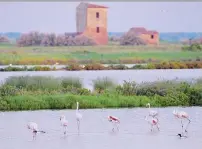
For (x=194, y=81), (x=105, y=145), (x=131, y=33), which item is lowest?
(x=105, y=145)

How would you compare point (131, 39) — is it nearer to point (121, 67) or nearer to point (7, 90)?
point (121, 67)

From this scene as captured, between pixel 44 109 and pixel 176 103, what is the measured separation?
1384 mm

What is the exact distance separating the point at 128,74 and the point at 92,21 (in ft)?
2.29

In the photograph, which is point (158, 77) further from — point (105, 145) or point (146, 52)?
point (105, 145)

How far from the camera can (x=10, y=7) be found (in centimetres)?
719

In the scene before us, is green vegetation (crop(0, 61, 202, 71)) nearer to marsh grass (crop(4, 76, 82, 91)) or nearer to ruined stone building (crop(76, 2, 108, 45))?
marsh grass (crop(4, 76, 82, 91))

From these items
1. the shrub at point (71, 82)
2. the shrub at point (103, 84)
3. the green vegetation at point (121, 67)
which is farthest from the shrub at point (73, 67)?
the shrub at point (103, 84)

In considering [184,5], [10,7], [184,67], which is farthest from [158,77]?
[10,7]

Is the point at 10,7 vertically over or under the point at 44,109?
over

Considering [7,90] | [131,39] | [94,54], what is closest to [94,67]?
[94,54]

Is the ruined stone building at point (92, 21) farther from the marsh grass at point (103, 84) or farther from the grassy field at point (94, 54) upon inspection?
the marsh grass at point (103, 84)

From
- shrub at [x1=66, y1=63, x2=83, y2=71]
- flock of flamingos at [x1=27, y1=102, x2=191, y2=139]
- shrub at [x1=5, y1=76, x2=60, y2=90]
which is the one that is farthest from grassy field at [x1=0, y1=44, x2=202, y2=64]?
flock of flamingos at [x1=27, y1=102, x2=191, y2=139]

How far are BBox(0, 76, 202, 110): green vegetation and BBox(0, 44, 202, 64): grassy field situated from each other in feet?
0.68

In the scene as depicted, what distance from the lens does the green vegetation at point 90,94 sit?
750cm
